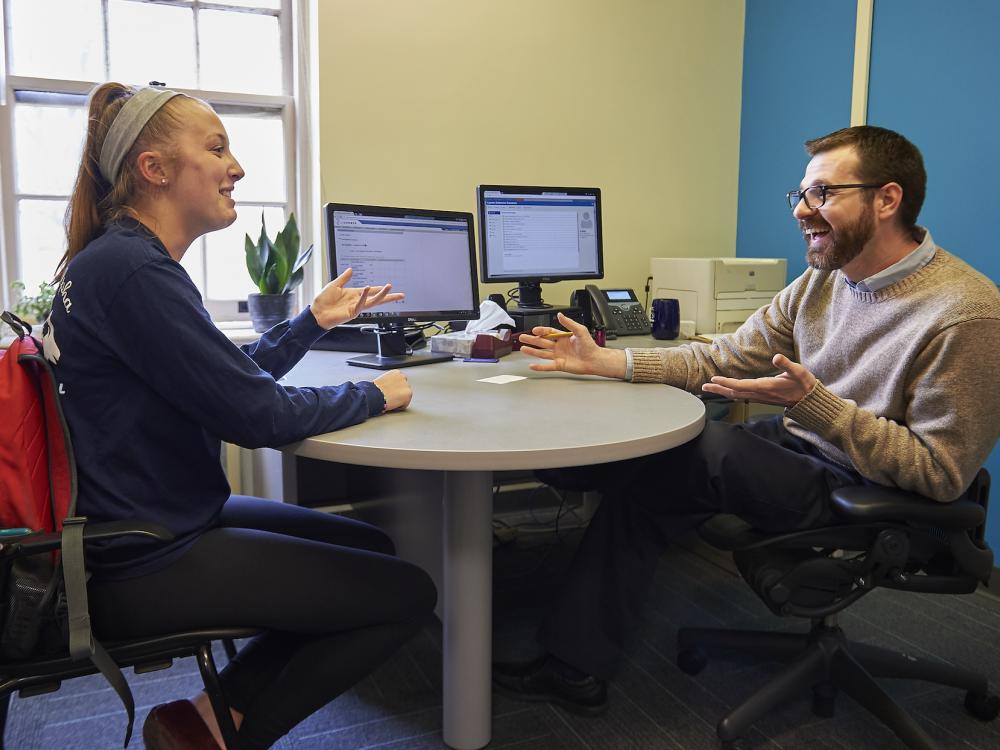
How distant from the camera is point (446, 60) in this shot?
296 centimetres

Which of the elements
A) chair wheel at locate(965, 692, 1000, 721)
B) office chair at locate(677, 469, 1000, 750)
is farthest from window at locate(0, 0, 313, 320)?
chair wheel at locate(965, 692, 1000, 721)

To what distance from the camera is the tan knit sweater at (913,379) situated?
4.85 feet

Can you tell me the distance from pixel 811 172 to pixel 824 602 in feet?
3.05

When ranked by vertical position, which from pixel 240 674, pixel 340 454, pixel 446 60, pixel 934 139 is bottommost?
pixel 240 674

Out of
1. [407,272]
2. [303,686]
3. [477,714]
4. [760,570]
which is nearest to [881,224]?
[760,570]

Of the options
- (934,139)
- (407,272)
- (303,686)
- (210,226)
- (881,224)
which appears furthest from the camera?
(934,139)

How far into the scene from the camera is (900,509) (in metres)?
1.46

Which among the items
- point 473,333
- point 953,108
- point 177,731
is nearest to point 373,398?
point 177,731

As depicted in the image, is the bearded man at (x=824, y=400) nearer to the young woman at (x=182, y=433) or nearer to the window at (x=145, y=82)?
the young woman at (x=182, y=433)

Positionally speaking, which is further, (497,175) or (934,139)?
(497,175)

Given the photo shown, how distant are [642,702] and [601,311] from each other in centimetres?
142

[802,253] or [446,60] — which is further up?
[446,60]

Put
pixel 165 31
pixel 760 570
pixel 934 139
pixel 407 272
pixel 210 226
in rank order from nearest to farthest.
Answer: pixel 210 226 < pixel 760 570 < pixel 407 272 < pixel 934 139 < pixel 165 31

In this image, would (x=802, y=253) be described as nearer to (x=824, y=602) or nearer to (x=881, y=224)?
(x=881, y=224)
